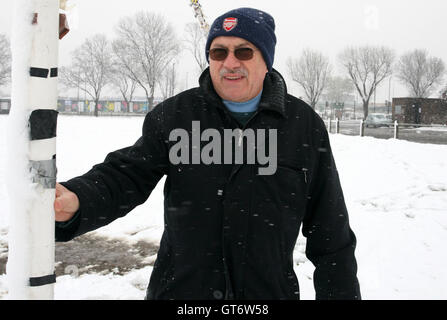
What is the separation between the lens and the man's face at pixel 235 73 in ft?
5.96

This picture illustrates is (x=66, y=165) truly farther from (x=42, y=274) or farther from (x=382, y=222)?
(x=42, y=274)

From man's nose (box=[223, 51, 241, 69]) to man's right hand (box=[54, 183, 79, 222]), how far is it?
92 cm

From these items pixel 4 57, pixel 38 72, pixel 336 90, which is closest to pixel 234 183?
pixel 38 72

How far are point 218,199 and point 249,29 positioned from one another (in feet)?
2.80

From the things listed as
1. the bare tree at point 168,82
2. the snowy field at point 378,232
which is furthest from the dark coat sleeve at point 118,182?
the bare tree at point 168,82

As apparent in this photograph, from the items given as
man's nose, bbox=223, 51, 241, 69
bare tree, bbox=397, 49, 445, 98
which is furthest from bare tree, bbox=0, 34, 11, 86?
bare tree, bbox=397, 49, 445, 98

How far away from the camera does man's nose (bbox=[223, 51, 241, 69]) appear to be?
181 cm

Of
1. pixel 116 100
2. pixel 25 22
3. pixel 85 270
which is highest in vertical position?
pixel 116 100

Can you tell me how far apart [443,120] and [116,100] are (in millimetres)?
60652

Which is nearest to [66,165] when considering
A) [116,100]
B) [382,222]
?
[382,222]

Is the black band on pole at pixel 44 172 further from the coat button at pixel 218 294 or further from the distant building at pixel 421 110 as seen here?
the distant building at pixel 421 110

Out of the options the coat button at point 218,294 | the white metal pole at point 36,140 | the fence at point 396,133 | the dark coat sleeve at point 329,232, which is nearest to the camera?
the white metal pole at point 36,140

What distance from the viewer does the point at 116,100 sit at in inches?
3041
